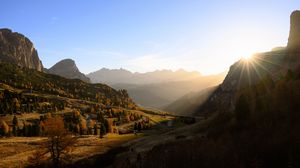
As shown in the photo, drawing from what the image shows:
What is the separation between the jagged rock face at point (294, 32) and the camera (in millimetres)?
150913

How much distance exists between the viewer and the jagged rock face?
495 ft

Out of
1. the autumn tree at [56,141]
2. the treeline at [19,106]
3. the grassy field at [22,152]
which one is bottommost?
the grassy field at [22,152]

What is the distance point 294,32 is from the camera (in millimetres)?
155125

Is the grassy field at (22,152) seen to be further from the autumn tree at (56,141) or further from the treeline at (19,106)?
the treeline at (19,106)

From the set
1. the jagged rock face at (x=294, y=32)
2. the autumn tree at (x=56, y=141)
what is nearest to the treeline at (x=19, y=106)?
the autumn tree at (x=56, y=141)

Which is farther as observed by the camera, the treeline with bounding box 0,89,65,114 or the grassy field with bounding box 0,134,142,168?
the treeline with bounding box 0,89,65,114

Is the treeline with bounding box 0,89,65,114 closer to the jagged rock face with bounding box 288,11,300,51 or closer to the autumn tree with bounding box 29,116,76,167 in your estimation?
the autumn tree with bounding box 29,116,76,167

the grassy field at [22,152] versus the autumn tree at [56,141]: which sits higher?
the autumn tree at [56,141]

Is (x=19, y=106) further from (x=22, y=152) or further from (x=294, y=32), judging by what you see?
(x=294, y=32)

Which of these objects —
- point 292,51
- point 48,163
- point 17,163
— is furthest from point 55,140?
point 292,51

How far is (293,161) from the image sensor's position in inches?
A: 448

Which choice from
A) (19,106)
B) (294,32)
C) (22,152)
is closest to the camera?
(22,152)

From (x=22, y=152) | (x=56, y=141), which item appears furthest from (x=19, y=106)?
(x=56, y=141)

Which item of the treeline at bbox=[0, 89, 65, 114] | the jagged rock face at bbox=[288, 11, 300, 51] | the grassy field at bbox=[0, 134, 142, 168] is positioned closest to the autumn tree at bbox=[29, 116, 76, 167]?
the grassy field at bbox=[0, 134, 142, 168]
